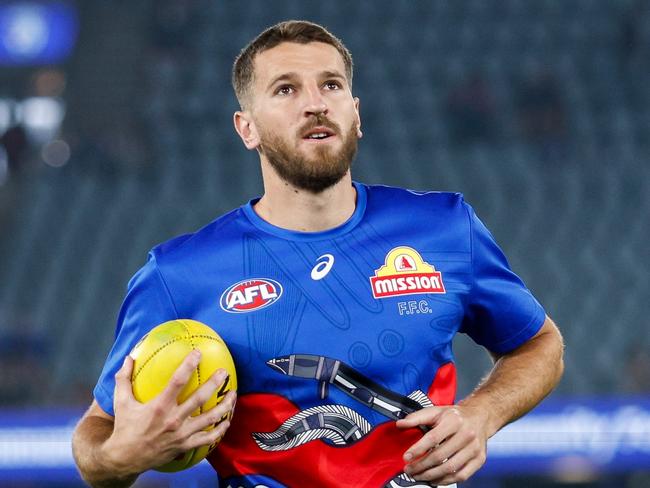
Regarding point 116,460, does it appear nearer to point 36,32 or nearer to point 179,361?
point 179,361

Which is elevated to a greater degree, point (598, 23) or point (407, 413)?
point (598, 23)

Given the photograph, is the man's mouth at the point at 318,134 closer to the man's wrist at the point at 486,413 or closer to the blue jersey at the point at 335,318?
the blue jersey at the point at 335,318

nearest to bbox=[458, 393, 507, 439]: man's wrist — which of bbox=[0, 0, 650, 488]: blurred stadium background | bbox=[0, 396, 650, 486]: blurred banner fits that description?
bbox=[0, 396, 650, 486]: blurred banner

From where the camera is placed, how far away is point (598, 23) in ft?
39.4

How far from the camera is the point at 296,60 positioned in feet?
9.81

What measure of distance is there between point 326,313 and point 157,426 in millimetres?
579

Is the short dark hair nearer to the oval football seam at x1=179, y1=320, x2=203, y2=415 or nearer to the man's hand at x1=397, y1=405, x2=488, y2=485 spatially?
the oval football seam at x1=179, y1=320, x2=203, y2=415

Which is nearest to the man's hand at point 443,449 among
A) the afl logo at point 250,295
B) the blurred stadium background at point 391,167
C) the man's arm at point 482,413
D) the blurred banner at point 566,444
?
the man's arm at point 482,413

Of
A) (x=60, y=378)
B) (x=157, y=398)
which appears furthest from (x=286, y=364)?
(x=60, y=378)

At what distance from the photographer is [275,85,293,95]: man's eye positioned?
117 inches

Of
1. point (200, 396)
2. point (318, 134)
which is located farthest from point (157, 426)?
point (318, 134)

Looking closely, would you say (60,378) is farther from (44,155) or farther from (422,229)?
(422,229)

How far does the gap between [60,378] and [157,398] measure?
6.65 m

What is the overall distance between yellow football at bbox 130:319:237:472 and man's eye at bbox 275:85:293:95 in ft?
2.27
